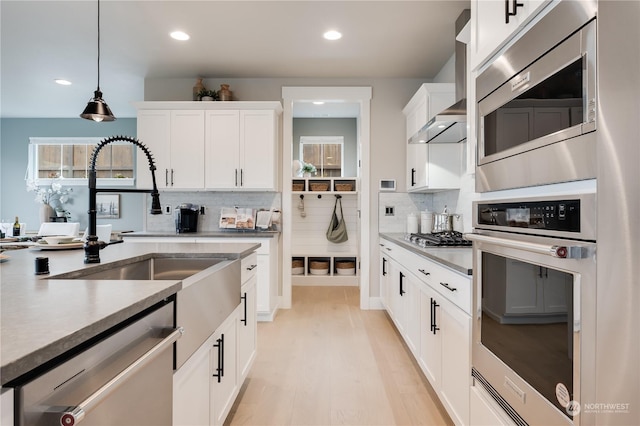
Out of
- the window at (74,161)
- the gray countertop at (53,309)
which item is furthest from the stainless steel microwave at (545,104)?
the window at (74,161)

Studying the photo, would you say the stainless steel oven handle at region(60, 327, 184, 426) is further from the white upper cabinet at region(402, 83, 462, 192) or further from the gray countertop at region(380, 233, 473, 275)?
the white upper cabinet at region(402, 83, 462, 192)

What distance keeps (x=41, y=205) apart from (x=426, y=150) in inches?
259

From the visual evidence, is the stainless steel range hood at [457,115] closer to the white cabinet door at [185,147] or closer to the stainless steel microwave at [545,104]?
the stainless steel microwave at [545,104]

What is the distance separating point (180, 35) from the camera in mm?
3279

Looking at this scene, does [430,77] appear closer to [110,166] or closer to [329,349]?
[329,349]

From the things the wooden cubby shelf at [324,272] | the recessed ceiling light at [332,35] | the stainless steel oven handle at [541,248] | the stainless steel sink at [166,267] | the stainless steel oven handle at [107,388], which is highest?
the recessed ceiling light at [332,35]

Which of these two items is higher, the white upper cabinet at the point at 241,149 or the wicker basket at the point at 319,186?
the white upper cabinet at the point at 241,149

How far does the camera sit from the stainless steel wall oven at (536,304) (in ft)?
2.76

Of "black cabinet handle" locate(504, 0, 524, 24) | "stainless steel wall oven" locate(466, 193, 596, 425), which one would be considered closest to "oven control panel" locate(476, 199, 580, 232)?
"stainless steel wall oven" locate(466, 193, 596, 425)

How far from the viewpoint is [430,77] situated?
4.25 metres

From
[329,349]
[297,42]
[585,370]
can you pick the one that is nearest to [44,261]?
[585,370]

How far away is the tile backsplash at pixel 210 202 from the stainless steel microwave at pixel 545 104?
3.22 m

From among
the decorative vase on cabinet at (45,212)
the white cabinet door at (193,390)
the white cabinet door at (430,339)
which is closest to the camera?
the white cabinet door at (193,390)

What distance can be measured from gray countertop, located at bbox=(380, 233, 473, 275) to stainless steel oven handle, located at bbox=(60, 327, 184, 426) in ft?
3.83
